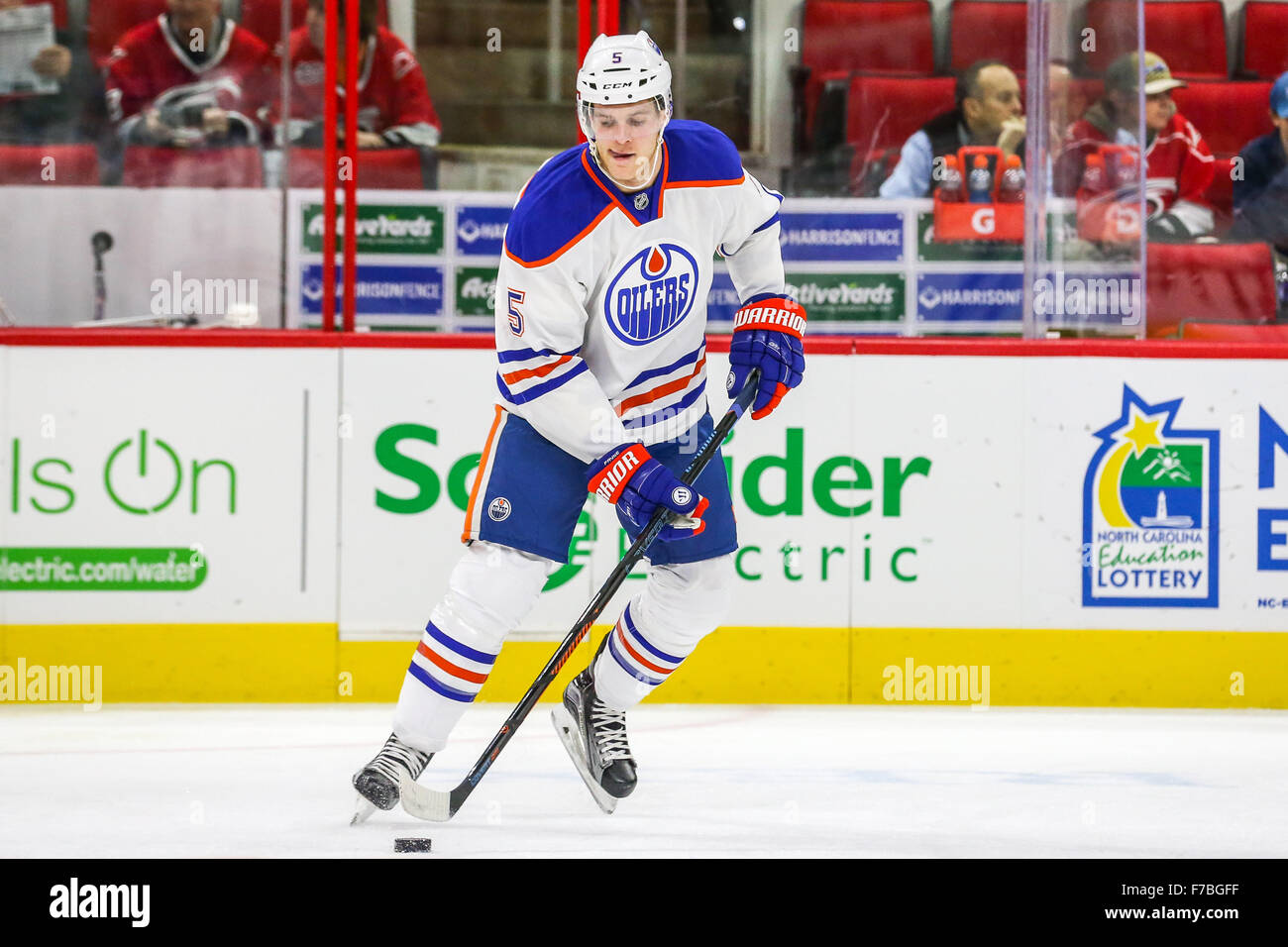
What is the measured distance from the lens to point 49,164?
4.49m

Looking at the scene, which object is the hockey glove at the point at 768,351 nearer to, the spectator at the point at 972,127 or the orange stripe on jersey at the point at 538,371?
the orange stripe on jersey at the point at 538,371

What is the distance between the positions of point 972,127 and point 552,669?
242 cm

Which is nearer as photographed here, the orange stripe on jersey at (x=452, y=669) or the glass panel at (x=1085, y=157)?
the orange stripe on jersey at (x=452, y=669)

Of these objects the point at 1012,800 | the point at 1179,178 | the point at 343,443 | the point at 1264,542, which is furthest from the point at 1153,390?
the point at 343,443

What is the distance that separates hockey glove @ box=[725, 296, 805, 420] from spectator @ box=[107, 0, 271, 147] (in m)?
2.06

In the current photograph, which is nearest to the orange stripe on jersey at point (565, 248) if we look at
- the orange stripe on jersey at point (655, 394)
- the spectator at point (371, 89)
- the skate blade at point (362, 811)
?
the orange stripe on jersey at point (655, 394)

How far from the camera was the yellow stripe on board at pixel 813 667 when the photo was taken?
14.0 ft

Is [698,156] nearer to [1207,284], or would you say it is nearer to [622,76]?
[622,76]

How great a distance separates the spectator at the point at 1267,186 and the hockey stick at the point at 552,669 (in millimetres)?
2391

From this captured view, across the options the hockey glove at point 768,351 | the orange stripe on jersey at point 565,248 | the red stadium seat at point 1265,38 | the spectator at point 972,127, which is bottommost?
the hockey glove at point 768,351

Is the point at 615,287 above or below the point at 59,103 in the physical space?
below

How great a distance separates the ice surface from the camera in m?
2.56

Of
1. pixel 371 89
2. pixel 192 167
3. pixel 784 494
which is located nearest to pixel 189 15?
pixel 192 167
